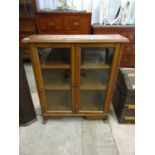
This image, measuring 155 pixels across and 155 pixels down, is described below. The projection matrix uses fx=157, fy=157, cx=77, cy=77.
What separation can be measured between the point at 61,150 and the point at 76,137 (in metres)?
0.21

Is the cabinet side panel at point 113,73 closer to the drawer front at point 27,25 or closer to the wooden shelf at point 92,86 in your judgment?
the wooden shelf at point 92,86

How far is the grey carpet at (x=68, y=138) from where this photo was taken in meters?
1.45

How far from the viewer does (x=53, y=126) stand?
1.74 m

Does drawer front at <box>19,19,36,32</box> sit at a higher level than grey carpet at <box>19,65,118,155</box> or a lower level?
higher

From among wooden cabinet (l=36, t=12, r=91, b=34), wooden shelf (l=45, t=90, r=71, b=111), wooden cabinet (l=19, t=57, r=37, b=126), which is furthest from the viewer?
wooden cabinet (l=36, t=12, r=91, b=34)

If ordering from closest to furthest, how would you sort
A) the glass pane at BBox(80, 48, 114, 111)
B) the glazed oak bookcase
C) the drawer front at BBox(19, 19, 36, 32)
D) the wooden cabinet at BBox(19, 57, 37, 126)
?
the glazed oak bookcase < the glass pane at BBox(80, 48, 114, 111) < the wooden cabinet at BBox(19, 57, 37, 126) < the drawer front at BBox(19, 19, 36, 32)

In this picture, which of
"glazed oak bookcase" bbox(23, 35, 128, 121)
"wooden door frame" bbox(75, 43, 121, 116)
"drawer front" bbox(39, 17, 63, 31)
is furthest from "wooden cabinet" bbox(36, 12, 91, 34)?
"wooden door frame" bbox(75, 43, 121, 116)

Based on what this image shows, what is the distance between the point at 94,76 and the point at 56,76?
39 centimetres

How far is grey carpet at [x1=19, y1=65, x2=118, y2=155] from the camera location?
1450mm

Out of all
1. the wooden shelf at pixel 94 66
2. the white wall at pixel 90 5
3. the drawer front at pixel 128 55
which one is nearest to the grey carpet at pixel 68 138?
the wooden shelf at pixel 94 66

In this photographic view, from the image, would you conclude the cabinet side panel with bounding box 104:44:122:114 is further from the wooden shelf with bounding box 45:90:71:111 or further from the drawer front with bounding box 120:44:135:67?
the drawer front with bounding box 120:44:135:67

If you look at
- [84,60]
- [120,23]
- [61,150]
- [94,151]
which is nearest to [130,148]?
[94,151]

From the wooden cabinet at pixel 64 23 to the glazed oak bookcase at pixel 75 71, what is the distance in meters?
1.46
